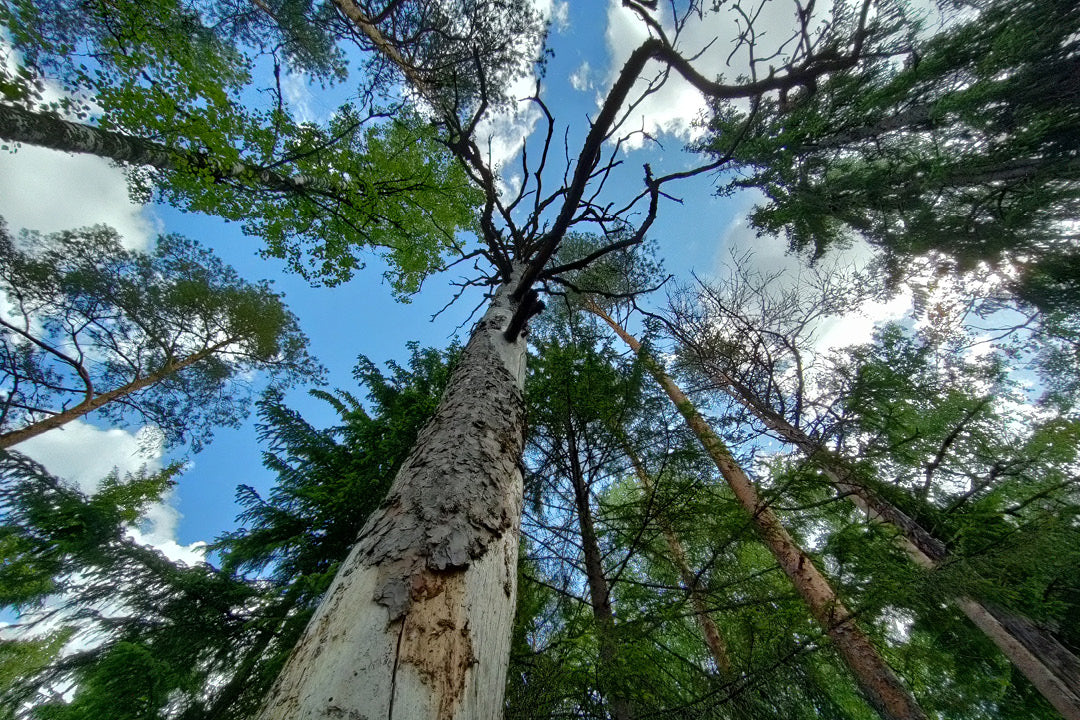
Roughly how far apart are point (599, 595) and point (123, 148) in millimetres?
7816

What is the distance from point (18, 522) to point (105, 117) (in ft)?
15.0

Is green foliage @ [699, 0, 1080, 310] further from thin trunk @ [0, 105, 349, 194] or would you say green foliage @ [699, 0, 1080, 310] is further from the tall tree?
thin trunk @ [0, 105, 349, 194]

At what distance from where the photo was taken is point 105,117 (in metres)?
4.55

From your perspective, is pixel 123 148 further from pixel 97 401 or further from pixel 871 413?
pixel 871 413

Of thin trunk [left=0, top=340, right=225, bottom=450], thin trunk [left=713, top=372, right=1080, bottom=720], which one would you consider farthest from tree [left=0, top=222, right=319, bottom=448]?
thin trunk [left=713, top=372, right=1080, bottom=720]

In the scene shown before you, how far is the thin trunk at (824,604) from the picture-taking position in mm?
2990

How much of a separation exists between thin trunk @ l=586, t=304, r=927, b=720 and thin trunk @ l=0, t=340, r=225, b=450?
10.1m

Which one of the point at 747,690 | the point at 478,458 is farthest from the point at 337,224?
the point at 747,690

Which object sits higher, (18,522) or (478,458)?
(18,522)

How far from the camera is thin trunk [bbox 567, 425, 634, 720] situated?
8.49ft

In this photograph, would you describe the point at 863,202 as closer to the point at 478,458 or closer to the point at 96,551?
the point at 478,458

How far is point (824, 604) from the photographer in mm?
3078

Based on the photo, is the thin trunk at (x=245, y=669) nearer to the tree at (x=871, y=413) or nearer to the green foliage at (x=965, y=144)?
the tree at (x=871, y=413)

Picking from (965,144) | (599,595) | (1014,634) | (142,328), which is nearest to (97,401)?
(142,328)
